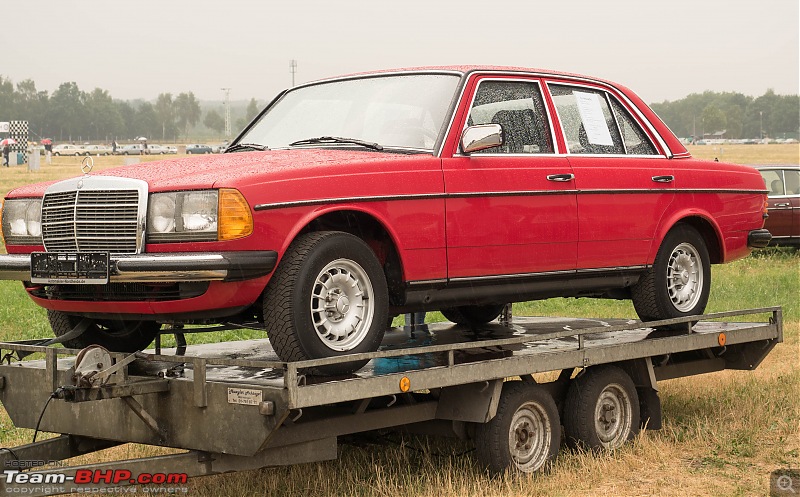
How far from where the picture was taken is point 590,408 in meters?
7.01

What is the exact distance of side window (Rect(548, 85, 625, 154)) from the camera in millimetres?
7191

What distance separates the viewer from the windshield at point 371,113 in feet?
20.9

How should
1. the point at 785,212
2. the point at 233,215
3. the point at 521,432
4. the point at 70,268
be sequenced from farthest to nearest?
the point at 785,212 < the point at 521,432 < the point at 70,268 < the point at 233,215

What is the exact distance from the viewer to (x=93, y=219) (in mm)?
5477

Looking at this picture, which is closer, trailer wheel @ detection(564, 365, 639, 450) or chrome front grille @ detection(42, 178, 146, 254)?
chrome front grille @ detection(42, 178, 146, 254)

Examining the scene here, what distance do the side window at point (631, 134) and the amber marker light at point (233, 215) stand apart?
11.0ft

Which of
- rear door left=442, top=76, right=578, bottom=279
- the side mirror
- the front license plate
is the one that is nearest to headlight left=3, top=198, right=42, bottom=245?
the front license plate

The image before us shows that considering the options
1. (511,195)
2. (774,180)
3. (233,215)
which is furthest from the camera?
(774,180)

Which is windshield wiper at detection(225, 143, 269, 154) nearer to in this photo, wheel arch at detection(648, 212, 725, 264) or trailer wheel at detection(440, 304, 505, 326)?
trailer wheel at detection(440, 304, 505, 326)

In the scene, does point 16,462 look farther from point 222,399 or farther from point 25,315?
point 25,315

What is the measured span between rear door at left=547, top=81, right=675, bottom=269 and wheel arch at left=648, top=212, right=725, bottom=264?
140 millimetres

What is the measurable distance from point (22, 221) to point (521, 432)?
119 inches
